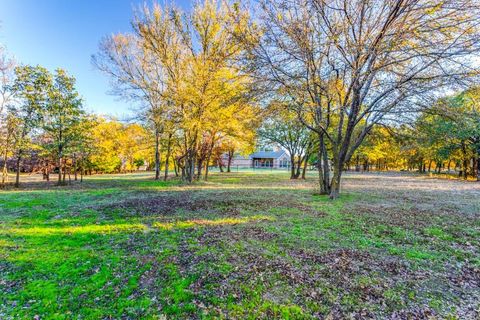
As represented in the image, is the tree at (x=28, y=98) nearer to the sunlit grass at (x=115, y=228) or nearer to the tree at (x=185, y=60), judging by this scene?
the tree at (x=185, y=60)

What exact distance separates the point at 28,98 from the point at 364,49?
18.7 meters

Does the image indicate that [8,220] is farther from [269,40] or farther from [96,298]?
[269,40]

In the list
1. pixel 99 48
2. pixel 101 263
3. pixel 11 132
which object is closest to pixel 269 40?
pixel 101 263

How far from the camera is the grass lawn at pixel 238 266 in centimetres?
311

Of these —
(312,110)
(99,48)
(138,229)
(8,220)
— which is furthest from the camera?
(99,48)

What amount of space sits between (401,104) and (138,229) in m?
10.2

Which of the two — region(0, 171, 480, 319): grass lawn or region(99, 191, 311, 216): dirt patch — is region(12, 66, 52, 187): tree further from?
region(99, 191, 311, 216): dirt patch

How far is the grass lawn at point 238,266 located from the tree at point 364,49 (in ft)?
14.9

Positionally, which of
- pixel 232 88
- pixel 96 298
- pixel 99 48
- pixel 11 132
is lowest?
pixel 96 298

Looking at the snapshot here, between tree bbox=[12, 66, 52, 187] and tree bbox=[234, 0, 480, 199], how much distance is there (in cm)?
1406

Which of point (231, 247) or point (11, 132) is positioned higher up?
point (11, 132)

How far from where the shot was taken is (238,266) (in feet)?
13.6

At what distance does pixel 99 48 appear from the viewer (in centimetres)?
1738

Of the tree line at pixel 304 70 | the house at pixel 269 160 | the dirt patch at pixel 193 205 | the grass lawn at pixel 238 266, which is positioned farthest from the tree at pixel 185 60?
the house at pixel 269 160
